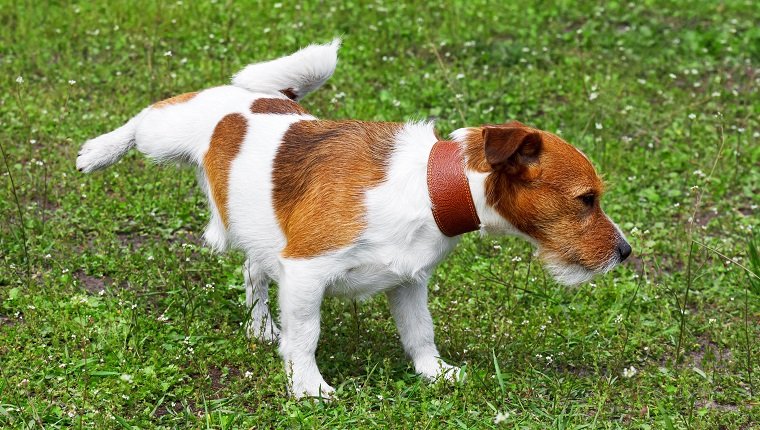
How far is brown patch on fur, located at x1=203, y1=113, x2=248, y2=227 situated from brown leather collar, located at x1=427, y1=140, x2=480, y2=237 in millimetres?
1234

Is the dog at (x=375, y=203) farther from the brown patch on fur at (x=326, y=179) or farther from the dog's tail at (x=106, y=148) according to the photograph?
the dog's tail at (x=106, y=148)

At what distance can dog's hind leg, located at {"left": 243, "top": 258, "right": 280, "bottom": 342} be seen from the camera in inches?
243

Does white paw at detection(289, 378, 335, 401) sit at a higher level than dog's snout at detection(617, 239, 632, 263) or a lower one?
lower

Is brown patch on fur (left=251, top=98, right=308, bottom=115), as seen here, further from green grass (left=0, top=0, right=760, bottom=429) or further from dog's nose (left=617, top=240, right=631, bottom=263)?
dog's nose (left=617, top=240, right=631, bottom=263)

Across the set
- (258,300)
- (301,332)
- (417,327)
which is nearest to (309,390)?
(301,332)

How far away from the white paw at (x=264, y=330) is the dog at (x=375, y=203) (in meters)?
0.05

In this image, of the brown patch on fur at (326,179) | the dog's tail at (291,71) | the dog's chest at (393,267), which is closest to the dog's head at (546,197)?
the dog's chest at (393,267)

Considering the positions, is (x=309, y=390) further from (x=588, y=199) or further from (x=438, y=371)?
(x=588, y=199)

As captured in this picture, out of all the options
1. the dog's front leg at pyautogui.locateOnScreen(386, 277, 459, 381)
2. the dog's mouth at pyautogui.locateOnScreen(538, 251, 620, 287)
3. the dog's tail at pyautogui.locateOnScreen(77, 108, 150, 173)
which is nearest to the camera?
the dog's mouth at pyautogui.locateOnScreen(538, 251, 620, 287)

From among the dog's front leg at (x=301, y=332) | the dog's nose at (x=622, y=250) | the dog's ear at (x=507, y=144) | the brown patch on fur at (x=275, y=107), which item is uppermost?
the dog's ear at (x=507, y=144)

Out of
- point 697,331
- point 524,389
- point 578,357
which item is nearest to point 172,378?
point 524,389

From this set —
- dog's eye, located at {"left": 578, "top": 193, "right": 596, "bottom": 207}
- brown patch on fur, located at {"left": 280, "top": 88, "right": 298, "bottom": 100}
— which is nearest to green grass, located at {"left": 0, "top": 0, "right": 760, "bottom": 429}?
dog's eye, located at {"left": 578, "top": 193, "right": 596, "bottom": 207}

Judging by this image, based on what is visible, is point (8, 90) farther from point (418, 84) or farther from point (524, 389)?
point (524, 389)

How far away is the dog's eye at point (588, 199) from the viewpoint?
16.7ft
